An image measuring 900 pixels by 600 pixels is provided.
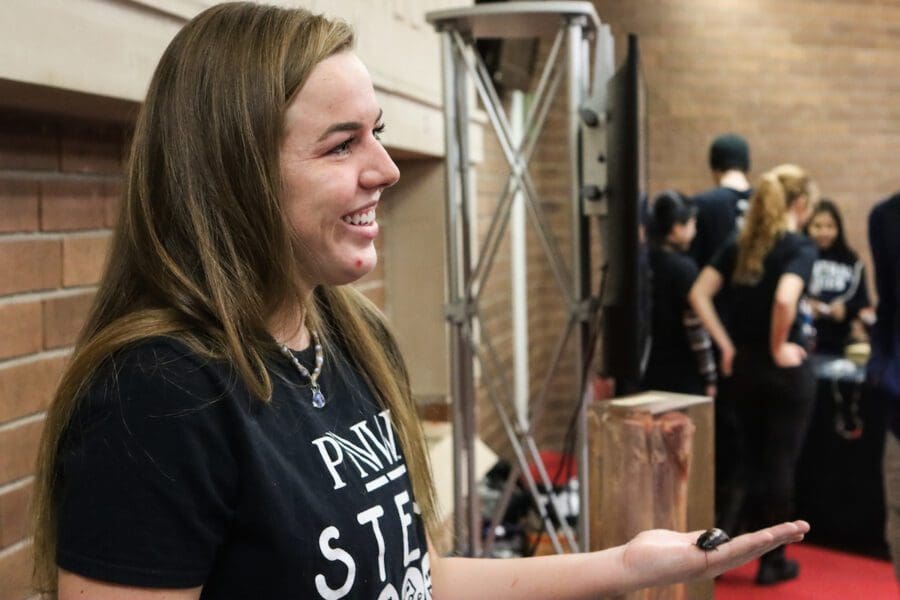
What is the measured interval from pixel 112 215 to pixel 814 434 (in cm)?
372

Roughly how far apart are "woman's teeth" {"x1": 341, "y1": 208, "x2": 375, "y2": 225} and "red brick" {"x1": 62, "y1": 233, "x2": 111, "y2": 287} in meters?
0.69

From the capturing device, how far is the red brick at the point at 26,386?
1.52 m

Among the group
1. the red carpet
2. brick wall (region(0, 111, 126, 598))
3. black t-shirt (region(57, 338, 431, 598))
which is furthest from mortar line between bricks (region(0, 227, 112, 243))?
the red carpet

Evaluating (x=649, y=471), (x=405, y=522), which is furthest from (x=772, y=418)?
(x=405, y=522)

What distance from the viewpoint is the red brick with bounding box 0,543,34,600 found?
4.99 feet

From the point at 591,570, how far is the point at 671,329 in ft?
9.78

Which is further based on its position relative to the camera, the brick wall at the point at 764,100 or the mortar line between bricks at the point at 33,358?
the brick wall at the point at 764,100

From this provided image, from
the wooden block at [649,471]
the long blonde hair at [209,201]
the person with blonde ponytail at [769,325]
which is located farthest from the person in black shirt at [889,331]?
the long blonde hair at [209,201]

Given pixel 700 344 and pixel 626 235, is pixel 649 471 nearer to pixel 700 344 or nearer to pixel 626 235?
pixel 626 235

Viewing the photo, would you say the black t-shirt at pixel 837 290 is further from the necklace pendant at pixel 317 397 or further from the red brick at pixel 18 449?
the necklace pendant at pixel 317 397

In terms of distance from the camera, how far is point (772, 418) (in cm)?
404

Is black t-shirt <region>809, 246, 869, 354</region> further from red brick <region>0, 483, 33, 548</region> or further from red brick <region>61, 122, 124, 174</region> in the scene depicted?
red brick <region>0, 483, 33, 548</region>

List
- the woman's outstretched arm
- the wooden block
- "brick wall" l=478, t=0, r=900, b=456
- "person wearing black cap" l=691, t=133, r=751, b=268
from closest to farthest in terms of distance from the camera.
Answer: the woman's outstretched arm
the wooden block
"person wearing black cap" l=691, t=133, r=751, b=268
"brick wall" l=478, t=0, r=900, b=456

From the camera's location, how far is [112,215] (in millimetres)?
1848
